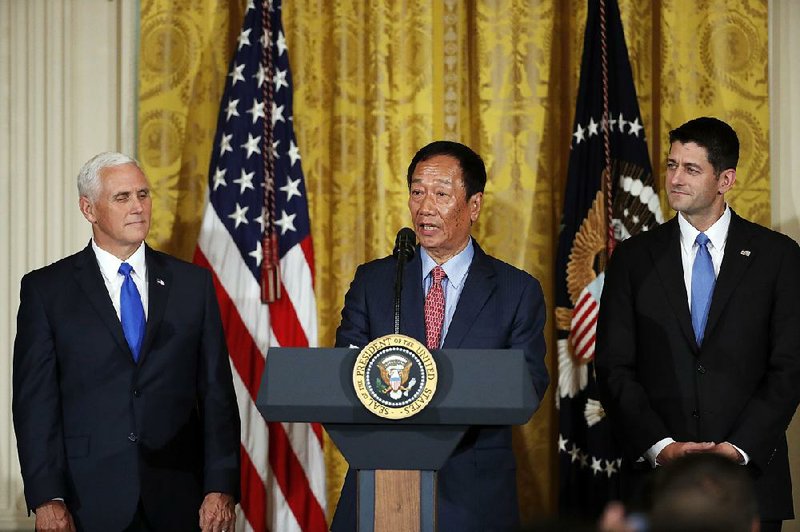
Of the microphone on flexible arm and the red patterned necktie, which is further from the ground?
the microphone on flexible arm

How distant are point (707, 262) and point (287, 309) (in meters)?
1.80

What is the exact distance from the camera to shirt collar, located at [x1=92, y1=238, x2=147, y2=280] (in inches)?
145

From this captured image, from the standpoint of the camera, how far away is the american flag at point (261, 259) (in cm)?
469

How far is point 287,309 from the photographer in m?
4.71

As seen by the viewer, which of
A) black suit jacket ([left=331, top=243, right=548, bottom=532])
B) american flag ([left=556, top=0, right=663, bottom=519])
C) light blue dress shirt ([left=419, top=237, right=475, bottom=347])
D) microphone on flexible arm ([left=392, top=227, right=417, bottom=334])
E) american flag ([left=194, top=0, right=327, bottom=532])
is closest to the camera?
microphone on flexible arm ([left=392, top=227, right=417, bottom=334])

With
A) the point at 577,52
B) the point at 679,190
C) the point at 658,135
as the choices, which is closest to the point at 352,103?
the point at 577,52

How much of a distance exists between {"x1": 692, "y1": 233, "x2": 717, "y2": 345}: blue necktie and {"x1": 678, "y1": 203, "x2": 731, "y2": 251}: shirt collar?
0.07ft

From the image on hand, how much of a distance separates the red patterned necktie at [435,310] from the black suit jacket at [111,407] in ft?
2.55

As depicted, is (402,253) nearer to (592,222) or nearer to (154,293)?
(154,293)

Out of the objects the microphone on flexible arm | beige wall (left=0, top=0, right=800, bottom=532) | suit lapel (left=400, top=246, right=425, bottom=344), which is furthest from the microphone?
beige wall (left=0, top=0, right=800, bottom=532)

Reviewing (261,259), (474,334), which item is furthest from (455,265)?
(261,259)

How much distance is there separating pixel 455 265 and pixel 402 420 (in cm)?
93

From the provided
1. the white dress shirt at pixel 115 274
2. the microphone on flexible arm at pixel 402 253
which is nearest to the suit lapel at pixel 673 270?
the microphone on flexible arm at pixel 402 253

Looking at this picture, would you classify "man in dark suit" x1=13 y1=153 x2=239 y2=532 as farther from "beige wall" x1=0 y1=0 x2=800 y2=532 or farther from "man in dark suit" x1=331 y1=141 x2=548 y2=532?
"beige wall" x1=0 y1=0 x2=800 y2=532
